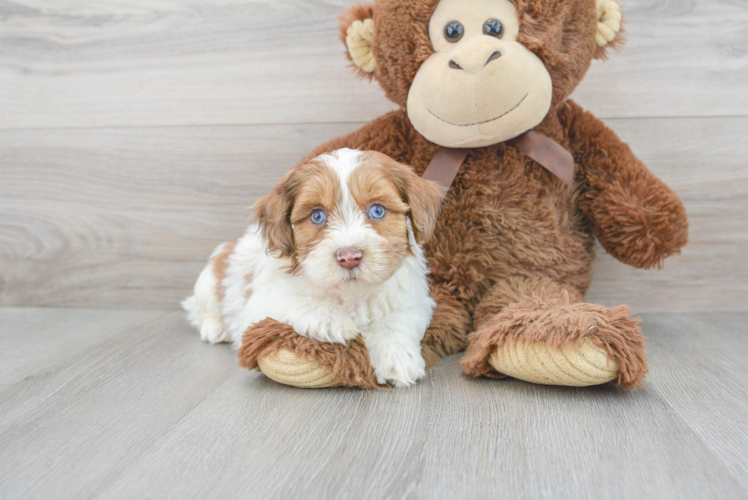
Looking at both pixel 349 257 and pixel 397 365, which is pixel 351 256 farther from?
pixel 397 365

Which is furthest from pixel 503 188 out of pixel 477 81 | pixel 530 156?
pixel 477 81

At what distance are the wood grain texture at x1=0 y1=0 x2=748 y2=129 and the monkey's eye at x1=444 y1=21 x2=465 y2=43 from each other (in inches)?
23.9

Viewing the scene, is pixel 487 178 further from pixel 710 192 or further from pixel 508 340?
pixel 710 192

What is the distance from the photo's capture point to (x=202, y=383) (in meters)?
1.54

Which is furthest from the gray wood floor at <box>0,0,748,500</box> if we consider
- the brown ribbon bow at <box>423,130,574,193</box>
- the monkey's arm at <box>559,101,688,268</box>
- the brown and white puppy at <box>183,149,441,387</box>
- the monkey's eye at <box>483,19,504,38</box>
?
the monkey's eye at <box>483,19,504,38</box>

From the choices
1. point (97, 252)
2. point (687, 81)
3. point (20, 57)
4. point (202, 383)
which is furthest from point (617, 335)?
point (20, 57)

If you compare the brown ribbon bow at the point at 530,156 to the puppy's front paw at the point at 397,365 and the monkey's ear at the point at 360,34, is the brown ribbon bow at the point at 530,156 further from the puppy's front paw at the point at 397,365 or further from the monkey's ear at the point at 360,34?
the puppy's front paw at the point at 397,365

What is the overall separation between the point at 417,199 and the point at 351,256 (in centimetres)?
27

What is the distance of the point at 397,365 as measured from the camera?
1.44 meters

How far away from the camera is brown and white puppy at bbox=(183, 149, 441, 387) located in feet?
4.43

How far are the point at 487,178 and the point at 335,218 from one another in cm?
56

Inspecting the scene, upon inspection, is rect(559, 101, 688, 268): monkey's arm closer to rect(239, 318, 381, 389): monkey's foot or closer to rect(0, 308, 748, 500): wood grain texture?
rect(0, 308, 748, 500): wood grain texture

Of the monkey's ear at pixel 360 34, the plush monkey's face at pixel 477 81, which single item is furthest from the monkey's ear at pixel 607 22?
the monkey's ear at pixel 360 34

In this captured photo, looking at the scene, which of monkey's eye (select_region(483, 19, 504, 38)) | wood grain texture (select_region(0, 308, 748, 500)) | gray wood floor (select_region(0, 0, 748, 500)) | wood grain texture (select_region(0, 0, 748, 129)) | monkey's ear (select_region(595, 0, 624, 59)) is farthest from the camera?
wood grain texture (select_region(0, 0, 748, 129))
